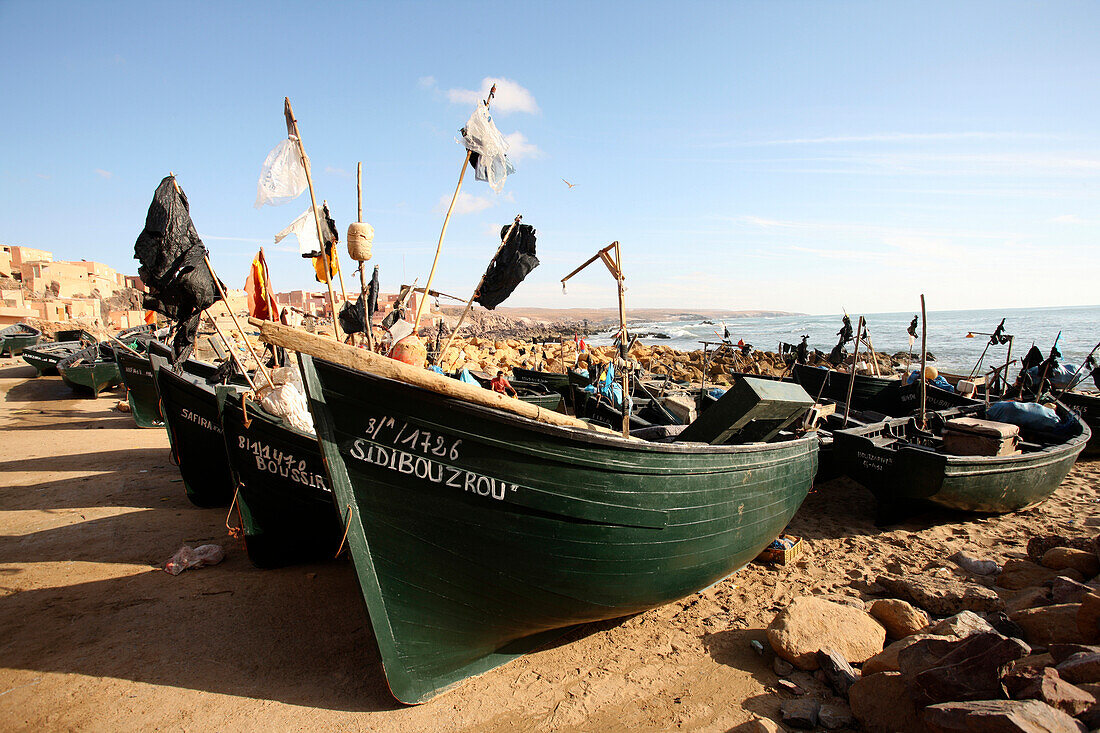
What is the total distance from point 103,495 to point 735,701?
9.02 metres

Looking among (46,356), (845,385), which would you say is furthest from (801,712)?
(46,356)

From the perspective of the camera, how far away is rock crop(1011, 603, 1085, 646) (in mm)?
3506

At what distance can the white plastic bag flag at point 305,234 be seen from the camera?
5125 mm

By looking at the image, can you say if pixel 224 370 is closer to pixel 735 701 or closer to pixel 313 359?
pixel 313 359

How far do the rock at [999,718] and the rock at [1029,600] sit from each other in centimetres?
242

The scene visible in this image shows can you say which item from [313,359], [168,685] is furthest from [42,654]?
[313,359]

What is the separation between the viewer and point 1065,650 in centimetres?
315

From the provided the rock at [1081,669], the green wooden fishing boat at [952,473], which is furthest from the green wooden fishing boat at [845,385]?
the rock at [1081,669]

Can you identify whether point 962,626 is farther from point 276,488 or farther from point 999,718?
point 276,488

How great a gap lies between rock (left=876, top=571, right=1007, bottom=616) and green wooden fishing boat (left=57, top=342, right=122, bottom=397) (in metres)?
21.6

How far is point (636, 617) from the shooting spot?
4793 mm

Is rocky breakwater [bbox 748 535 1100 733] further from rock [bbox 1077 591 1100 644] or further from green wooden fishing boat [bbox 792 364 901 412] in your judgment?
green wooden fishing boat [bbox 792 364 901 412]

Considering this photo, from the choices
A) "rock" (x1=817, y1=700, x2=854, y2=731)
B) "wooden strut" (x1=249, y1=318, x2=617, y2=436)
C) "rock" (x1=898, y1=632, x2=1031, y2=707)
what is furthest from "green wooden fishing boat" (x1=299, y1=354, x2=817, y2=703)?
"rock" (x1=898, y1=632, x2=1031, y2=707)

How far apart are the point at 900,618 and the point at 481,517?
11.5 feet
